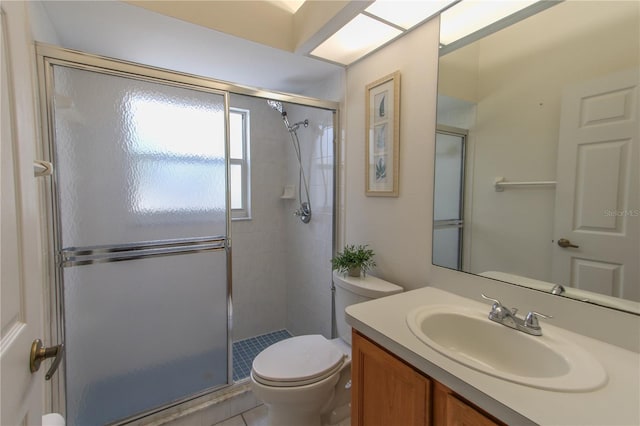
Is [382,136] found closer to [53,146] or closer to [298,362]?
[298,362]

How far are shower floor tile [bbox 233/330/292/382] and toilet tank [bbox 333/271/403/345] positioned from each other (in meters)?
0.86

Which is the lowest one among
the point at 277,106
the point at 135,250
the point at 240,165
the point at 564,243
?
the point at 135,250

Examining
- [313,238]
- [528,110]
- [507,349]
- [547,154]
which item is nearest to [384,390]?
[507,349]

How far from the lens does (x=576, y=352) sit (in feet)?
2.63

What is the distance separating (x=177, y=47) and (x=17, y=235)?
1.49 meters

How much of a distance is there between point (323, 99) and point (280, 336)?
2.13m

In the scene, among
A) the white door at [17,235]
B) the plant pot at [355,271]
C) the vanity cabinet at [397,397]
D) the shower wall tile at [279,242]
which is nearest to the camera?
the white door at [17,235]

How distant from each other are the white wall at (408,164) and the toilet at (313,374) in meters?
0.16

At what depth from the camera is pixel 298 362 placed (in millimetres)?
1417

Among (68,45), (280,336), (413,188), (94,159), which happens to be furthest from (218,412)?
(68,45)

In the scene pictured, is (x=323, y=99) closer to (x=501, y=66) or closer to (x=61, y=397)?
(x=501, y=66)

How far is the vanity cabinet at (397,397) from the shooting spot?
2.39 ft

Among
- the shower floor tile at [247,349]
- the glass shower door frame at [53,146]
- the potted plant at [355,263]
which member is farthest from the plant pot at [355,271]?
the glass shower door frame at [53,146]

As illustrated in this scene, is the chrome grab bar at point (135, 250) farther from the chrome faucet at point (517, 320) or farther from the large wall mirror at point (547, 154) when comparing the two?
the chrome faucet at point (517, 320)
